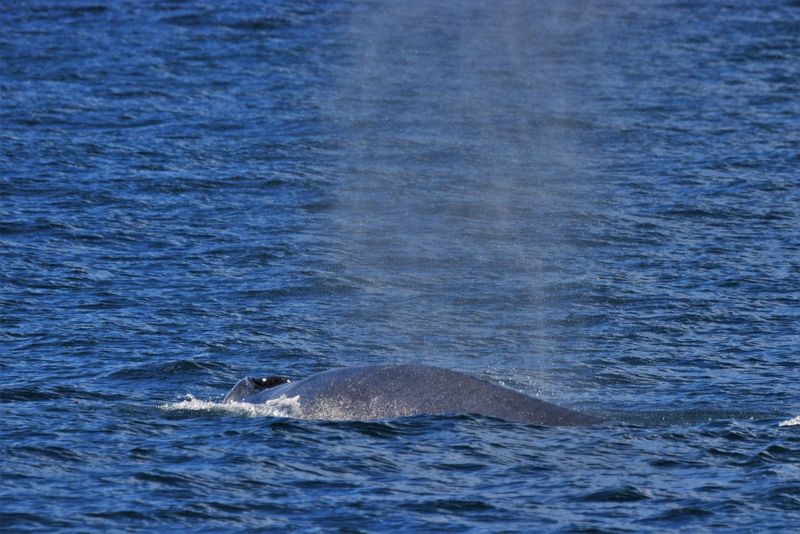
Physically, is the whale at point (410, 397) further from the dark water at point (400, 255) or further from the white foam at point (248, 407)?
the dark water at point (400, 255)

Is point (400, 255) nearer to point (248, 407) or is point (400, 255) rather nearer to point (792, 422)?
point (248, 407)

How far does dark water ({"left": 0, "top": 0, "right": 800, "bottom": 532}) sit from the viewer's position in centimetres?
1911

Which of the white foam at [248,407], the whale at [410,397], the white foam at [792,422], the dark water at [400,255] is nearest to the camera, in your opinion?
the dark water at [400,255]

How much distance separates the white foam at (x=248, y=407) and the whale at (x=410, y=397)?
6 cm

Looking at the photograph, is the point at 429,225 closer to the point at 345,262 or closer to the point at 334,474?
the point at 345,262

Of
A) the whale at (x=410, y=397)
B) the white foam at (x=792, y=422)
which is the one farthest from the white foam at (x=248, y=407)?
the white foam at (x=792, y=422)

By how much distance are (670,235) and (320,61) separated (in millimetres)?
23048

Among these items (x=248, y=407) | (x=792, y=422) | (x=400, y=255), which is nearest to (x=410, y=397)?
(x=248, y=407)

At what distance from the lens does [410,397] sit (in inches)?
804

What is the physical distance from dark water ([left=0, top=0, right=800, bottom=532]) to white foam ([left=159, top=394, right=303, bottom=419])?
0.38 ft

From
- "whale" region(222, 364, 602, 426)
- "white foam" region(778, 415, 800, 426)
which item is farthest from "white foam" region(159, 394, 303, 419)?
"white foam" region(778, 415, 800, 426)

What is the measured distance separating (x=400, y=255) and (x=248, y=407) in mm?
13383

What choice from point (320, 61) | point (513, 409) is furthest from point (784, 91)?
point (513, 409)

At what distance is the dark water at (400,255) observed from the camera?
19.1 metres
